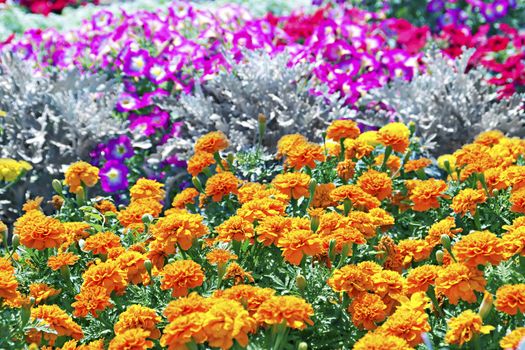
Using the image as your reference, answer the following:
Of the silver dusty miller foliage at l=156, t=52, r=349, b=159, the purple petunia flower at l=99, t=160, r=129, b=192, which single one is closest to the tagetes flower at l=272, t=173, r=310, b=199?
the silver dusty miller foliage at l=156, t=52, r=349, b=159

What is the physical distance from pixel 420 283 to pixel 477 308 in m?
0.17

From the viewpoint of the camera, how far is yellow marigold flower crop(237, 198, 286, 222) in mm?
2516

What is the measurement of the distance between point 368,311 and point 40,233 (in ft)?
3.08

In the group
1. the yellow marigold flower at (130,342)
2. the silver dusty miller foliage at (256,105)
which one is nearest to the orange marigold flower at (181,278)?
the yellow marigold flower at (130,342)

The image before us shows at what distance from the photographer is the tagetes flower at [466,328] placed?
1993 millimetres

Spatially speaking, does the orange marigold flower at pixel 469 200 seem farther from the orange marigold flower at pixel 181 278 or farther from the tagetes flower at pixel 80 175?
the tagetes flower at pixel 80 175

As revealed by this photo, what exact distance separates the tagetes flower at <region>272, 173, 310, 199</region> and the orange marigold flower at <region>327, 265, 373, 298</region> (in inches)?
20.1

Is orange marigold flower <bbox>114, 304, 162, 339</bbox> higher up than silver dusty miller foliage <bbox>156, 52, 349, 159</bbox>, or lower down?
Answer: higher up

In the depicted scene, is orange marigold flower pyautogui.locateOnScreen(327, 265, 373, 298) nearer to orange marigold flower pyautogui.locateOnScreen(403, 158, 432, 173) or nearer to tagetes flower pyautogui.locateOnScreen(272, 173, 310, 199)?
tagetes flower pyautogui.locateOnScreen(272, 173, 310, 199)

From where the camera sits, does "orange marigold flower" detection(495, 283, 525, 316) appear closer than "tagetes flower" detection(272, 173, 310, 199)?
Yes

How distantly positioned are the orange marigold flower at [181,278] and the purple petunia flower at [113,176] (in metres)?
1.72

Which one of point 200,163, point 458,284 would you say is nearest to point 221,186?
point 200,163

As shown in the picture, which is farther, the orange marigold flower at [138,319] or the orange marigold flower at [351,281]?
the orange marigold flower at [351,281]

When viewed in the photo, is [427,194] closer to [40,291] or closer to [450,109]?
[40,291]
